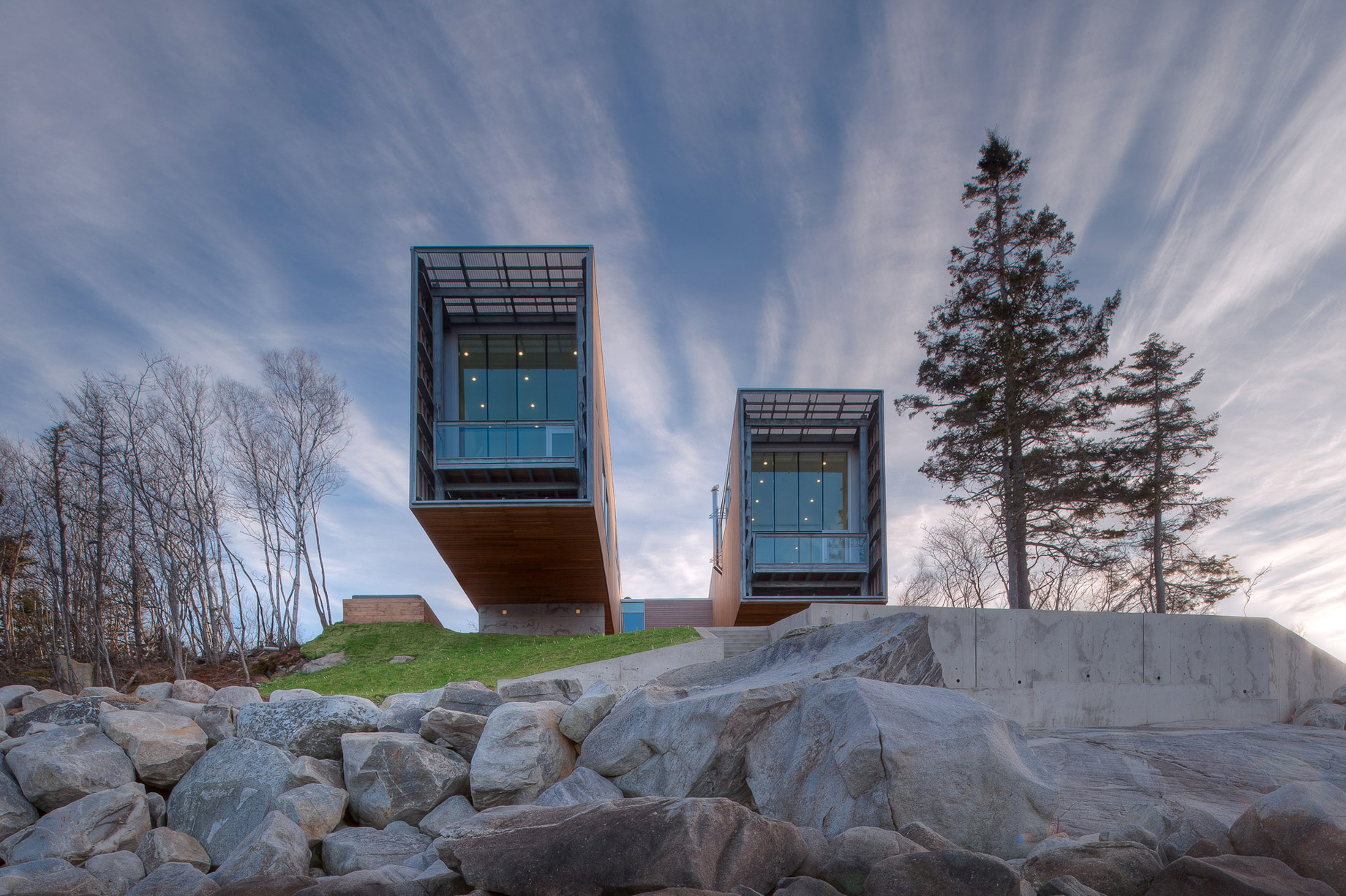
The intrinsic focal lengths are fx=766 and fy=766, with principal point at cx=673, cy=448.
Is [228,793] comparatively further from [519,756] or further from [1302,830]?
[1302,830]

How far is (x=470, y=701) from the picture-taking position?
8.05m

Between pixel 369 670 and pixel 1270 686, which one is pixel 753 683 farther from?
pixel 369 670

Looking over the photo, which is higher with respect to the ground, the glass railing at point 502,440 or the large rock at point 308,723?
the glass railing at point 502,440

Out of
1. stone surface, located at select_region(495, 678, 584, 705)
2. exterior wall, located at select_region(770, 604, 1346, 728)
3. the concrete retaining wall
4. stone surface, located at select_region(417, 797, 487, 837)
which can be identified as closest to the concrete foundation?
the concrete retaining wall

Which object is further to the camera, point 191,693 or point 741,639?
point 741,639

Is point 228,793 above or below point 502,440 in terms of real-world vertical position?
below

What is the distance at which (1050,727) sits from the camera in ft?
41.4

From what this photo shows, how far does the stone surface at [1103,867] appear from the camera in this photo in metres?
4.25

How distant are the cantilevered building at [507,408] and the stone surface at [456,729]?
12.6 meters

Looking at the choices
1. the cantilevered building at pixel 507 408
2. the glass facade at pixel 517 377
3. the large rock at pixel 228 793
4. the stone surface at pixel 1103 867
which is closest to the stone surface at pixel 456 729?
the large rock at pixel 228 793

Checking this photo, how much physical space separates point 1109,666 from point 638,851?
1157 cm

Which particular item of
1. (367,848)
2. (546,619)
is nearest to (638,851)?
(367,848)

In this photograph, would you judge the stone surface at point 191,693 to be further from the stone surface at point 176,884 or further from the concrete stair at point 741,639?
the concrete stair at point 741,639

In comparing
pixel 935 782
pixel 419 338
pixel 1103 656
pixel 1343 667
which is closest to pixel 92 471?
pixel 419 338
